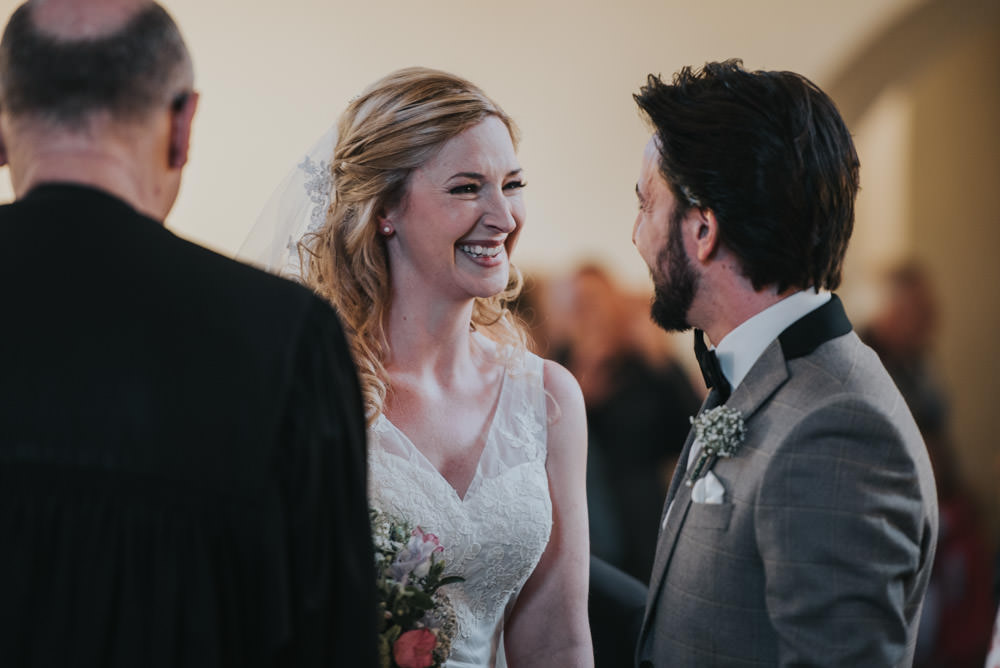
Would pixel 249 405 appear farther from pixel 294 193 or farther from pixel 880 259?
pixel 880 259

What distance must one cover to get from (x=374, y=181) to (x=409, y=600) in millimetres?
1055

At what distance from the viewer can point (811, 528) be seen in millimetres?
1793

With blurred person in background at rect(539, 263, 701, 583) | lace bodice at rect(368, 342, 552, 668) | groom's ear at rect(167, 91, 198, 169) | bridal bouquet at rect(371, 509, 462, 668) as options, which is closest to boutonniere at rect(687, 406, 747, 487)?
bridal bouquet at rect(371, 509, 462, 668)

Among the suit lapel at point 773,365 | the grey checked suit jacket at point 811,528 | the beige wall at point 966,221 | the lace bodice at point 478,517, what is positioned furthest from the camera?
the beige wall at point 966,221

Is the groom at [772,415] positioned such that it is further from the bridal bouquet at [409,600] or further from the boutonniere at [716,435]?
the bridal bouquet at [409,600]

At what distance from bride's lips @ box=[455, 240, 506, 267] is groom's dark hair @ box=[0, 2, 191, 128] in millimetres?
1261

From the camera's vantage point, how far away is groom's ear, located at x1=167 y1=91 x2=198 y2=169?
4.87 ft

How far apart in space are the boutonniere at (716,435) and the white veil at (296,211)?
120 cm

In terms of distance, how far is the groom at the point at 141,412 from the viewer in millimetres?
1347

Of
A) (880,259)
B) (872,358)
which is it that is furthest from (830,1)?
(872,358)

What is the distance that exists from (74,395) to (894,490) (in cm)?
128

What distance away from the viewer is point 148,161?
1.46 meters

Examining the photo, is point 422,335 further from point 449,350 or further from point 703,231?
point 703,231

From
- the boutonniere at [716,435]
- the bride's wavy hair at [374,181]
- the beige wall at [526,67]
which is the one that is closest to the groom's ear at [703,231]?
the boutonniere at [716,435]
